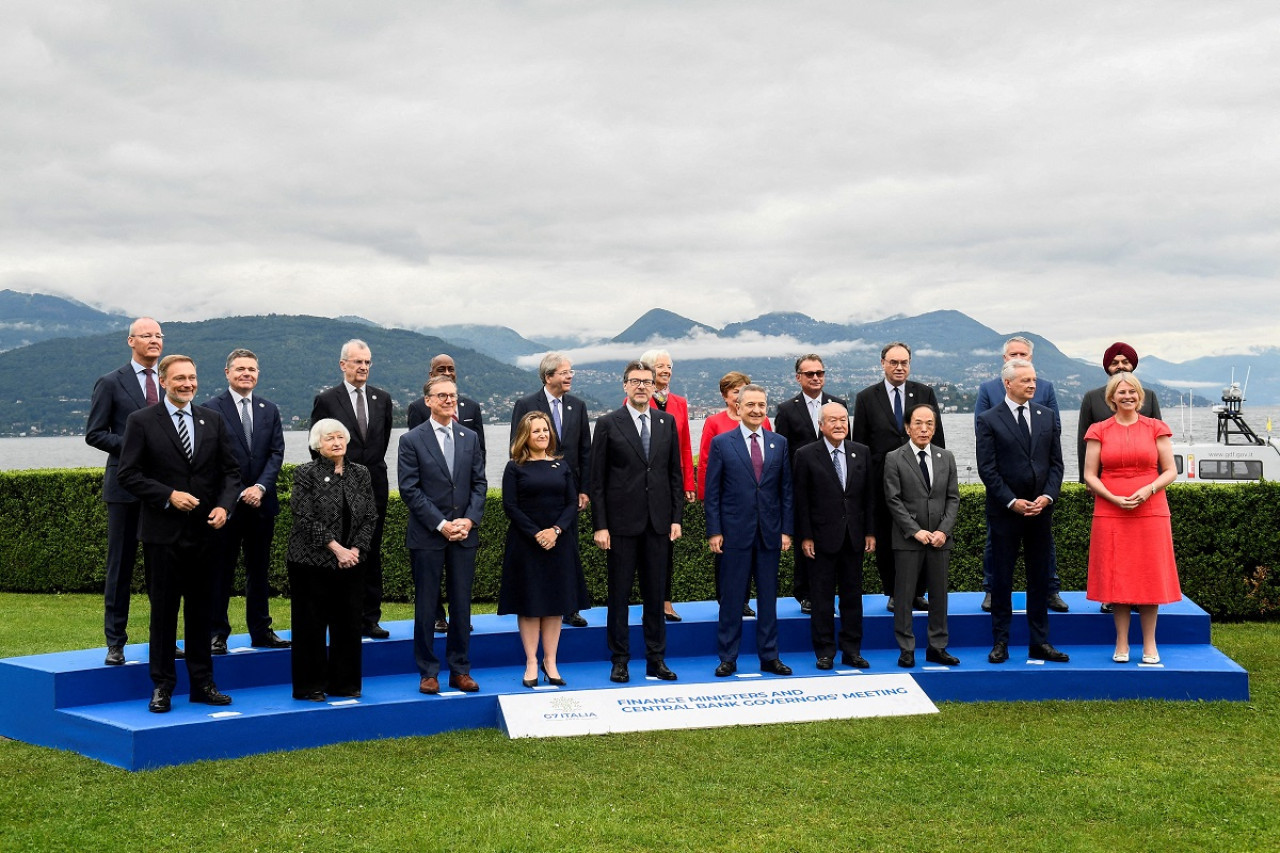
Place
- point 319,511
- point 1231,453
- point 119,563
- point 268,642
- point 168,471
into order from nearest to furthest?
1. point 168,471
2. point 319,511
3. point 119,563
4. point 268,642
5. point 1231,453

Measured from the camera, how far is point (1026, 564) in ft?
23.7

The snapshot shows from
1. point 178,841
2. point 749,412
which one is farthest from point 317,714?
point 749,412

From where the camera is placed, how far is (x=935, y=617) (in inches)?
288

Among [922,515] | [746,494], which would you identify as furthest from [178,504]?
[922,515]

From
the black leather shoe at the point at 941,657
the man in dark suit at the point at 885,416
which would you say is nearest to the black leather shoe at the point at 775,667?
the black leather shoe at the point at 941,657

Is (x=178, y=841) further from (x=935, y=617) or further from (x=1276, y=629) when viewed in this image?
(x=1276, y=629)

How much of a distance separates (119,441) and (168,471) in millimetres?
663

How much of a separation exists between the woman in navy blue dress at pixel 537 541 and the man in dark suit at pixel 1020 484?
299cm

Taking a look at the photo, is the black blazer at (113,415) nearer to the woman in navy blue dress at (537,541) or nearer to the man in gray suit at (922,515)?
the woman in navy blue dress at (537,541)

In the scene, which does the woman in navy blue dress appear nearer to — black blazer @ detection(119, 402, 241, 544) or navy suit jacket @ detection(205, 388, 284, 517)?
navy suit jacket @ detection(205, 388, 284, 517)

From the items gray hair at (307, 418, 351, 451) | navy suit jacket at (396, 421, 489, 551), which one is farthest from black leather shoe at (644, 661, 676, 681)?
gray hair at (307, 418, 351, 451)

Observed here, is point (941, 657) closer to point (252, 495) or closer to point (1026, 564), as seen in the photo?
point (1026, 564)

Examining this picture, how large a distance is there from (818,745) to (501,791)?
1880mm

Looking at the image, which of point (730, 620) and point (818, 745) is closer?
point (818, 745)
